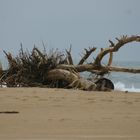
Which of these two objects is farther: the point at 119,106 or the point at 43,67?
the point at 43,67

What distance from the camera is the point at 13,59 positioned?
1483cm

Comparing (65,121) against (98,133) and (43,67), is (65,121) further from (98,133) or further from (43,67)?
(43,67)

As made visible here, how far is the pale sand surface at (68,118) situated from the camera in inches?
199

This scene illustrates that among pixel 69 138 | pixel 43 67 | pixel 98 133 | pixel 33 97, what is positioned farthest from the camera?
pixel 43 67

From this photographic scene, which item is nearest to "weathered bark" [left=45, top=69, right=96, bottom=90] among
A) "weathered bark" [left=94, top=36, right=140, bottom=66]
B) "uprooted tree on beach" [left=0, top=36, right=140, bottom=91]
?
"uprooted tree on beach" [left=0, top=36, right=140, bottom=91]

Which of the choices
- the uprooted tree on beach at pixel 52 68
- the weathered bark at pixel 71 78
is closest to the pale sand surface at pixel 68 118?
the weathered bark at pixel 71 78

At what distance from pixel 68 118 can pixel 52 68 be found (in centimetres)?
822

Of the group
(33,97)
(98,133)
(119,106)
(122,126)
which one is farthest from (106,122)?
(33,97)

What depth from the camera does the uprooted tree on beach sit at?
14008 millimetres

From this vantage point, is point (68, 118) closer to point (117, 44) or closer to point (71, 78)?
point (71, 78)

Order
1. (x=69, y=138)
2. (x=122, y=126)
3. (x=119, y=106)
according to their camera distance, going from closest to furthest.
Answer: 1. (x=69, y=138)
2. (x=122, y=126)
3. (x=119, y=106)

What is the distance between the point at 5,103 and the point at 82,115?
2.02 m

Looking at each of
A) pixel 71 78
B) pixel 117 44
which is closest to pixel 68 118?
pixel 71 78

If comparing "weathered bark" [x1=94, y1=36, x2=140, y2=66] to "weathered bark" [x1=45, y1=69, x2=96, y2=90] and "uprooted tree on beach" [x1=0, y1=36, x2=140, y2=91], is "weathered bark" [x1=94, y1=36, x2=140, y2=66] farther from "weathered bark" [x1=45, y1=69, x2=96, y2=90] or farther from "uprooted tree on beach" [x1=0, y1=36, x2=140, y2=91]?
"weathered bark" [x1=45, y1=69, x2=96, y2=90]
